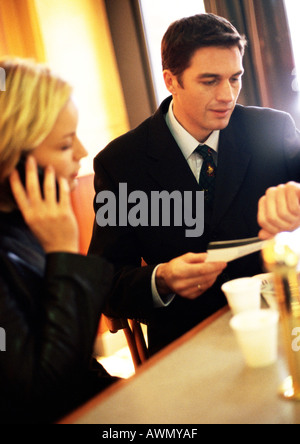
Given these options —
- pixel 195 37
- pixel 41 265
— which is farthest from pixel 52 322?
pixel 195 37

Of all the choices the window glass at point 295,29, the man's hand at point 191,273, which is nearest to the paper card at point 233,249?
the man's hand at point 191,273

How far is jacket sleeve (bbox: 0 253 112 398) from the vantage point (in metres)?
0.93

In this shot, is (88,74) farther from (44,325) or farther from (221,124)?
(44,325)

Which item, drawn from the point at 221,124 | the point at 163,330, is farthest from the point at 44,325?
the point at 221,124

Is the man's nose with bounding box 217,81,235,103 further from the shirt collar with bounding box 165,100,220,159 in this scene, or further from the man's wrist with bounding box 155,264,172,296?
the man's wrist with bounding box 155,264,172,296

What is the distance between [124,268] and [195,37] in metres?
0.88

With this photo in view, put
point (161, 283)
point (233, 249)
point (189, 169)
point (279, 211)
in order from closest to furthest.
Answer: point (233, 249) → point (279, 211) → point (161, 283) → point (189, 169)

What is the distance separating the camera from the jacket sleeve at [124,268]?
1.60m

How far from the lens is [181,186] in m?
1.80

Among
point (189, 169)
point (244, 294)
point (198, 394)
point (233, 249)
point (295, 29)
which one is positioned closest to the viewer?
point (198, 394)

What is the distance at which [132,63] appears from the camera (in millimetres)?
3562

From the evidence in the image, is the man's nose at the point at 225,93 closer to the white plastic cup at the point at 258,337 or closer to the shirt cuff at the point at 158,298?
the shirt cuff at the point at 158,298

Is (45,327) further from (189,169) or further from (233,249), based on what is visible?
(189,169)

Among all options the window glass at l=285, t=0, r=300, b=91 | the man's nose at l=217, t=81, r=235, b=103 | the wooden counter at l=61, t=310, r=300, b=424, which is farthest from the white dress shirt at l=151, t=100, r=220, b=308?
the window glass at l=285, t=0, r=300, b=91
